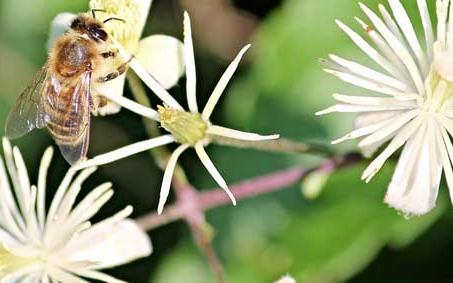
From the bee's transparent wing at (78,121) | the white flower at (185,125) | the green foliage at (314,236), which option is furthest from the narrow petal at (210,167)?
the green foliage at (314,236)

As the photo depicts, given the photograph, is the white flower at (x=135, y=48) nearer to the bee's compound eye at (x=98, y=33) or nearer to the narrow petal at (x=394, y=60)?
the bee's compound eye at (x=98, y=33)

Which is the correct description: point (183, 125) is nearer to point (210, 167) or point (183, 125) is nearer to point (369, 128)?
point (210, 167)

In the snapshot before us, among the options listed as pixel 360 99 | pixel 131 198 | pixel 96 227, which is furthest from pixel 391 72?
pixel 131 198

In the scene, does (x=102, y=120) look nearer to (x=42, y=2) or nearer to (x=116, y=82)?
(x=42, y=2)

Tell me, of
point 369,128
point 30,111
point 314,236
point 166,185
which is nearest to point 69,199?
point 30,111

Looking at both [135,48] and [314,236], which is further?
[314,236]

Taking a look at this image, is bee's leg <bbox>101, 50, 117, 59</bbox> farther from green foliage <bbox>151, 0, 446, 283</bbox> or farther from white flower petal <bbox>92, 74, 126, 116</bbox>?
green foliage <bbox>151, 0, 446, 283</bbox>

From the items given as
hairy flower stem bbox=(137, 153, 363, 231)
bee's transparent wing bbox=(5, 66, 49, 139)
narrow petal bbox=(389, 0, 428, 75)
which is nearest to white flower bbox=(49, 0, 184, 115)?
bee's transparent wing bbox=(5, 66, 49, 139)
